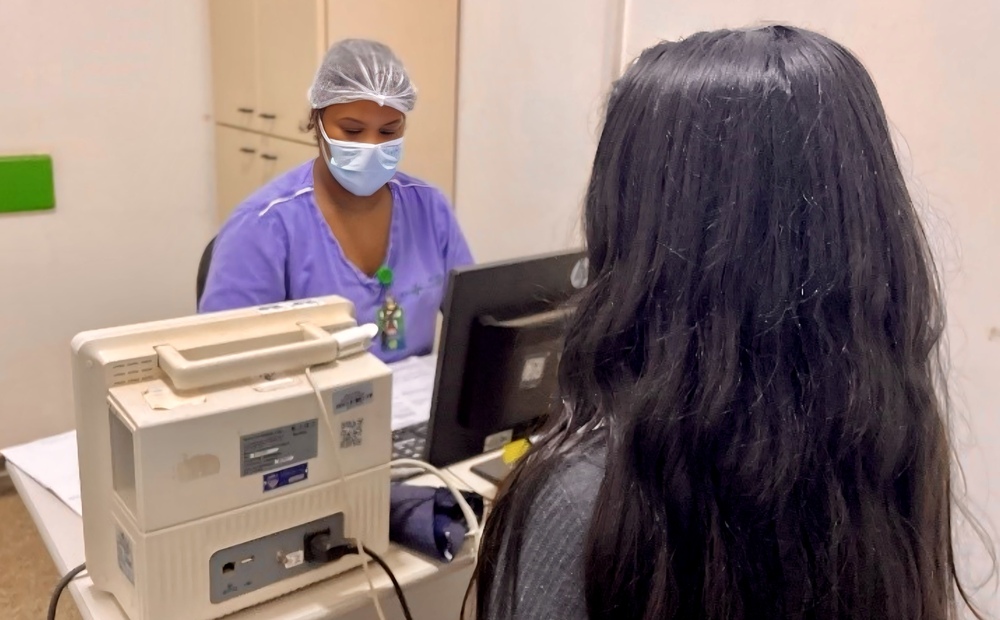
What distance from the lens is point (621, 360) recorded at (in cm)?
80

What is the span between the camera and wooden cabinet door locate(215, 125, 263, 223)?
2.74 meters

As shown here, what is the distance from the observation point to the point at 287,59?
250 centimetres

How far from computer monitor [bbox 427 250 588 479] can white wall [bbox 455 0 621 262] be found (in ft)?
3.17

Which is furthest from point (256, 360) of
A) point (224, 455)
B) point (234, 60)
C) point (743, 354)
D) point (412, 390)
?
point (234, 60)

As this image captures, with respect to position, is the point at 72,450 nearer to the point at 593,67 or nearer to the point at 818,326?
the point at 818,326

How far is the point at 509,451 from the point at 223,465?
53 centimetres

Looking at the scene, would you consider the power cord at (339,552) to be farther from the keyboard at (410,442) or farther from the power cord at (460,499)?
the keyboard at (410,442)

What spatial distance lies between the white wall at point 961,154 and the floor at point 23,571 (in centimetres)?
205

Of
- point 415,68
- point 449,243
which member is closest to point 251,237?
point 449,243

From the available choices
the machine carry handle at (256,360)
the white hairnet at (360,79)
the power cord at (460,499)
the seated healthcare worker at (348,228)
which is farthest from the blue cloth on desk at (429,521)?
the white hairnet at (360,79)

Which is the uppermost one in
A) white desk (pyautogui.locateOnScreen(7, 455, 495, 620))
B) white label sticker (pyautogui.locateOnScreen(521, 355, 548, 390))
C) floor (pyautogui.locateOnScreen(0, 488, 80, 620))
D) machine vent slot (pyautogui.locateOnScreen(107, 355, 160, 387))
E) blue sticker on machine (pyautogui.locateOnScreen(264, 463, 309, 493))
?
machine vent slot (pyautogui.locateOnScreen(107, 355, 160, 387))

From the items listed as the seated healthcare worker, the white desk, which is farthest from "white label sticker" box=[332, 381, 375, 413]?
the seated healthcare worker

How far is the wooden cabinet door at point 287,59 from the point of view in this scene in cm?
238

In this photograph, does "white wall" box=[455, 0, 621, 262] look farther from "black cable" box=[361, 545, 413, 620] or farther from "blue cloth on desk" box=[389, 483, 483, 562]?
"black cable" box=[361, 545, 413, 620]
